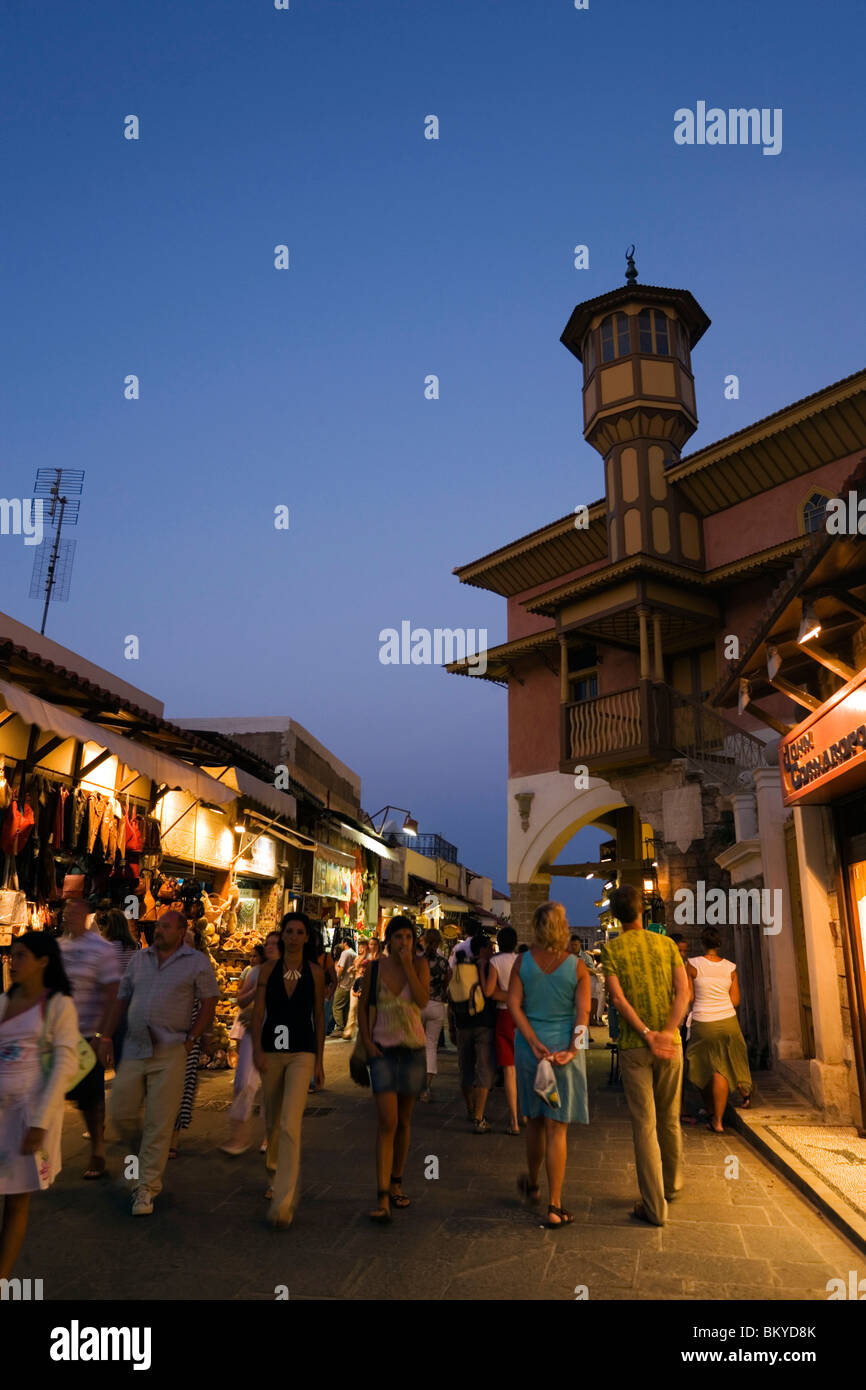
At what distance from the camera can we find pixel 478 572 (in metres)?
23.8

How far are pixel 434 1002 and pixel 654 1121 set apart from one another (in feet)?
17.7

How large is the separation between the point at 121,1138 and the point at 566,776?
1692cm

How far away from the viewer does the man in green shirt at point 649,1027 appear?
5543 mm

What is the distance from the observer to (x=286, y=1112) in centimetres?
527

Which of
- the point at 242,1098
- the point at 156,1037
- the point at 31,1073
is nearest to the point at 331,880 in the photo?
the point at 242,1098

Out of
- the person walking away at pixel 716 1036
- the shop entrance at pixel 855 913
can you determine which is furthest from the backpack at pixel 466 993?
the shop entrance at pixel 855 913

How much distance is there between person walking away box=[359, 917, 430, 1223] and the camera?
551 cm

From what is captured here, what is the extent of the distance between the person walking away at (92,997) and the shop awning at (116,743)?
1682 mm

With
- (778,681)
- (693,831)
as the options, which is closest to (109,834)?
(778,681)

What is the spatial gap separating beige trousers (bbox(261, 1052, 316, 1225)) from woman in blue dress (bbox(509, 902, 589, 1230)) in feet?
4.16

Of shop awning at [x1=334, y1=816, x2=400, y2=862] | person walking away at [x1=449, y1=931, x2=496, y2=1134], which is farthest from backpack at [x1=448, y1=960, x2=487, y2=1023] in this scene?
shop awning at [x1=334, y1=816, x2=400, y2=862]

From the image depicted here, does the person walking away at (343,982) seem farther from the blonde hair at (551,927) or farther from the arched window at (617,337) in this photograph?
the arched window at (617,337)

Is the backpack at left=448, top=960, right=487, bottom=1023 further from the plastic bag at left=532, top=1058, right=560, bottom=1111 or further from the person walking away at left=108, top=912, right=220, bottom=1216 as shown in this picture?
the plastic bag at left=532, top=1058, right=560, bottom=1111
